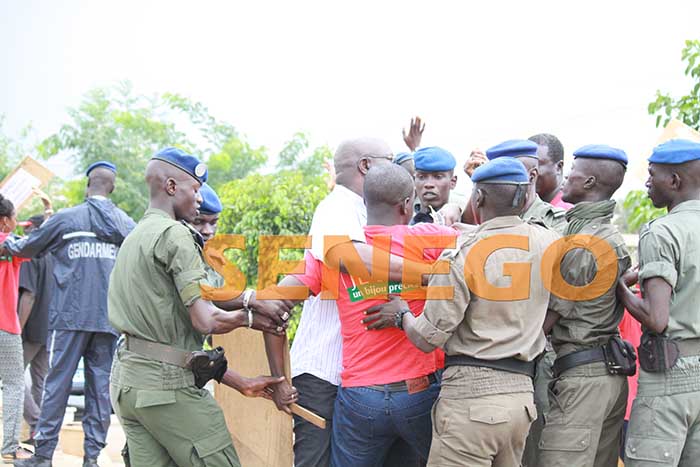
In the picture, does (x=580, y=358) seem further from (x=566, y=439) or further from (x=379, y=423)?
(x=379, y=423)

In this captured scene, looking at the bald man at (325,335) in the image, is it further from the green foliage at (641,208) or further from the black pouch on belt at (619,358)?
the green foliage at (641,208)

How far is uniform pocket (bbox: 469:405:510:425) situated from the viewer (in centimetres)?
344

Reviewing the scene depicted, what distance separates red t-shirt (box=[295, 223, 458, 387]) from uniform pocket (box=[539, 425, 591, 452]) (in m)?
0.62

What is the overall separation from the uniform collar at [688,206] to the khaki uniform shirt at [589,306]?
1.01 feet

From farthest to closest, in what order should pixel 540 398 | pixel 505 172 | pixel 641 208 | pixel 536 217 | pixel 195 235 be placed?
pixel 641 208, pixel 536 217, pixel 540 398, pixel 195 235, pixel 505 172

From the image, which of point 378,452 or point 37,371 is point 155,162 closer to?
point 378,452

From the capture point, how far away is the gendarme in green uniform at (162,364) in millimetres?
3814

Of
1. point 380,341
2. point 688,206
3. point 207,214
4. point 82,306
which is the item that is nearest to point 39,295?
point 82,306

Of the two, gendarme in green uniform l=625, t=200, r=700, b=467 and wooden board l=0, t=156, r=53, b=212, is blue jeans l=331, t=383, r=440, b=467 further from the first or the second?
wooden board l=0, t=156, r=53, b=212

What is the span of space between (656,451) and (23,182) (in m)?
6.41

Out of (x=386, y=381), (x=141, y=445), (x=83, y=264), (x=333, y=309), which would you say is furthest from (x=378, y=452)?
(x=83, y=264)

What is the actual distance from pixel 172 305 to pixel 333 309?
831 millimetres

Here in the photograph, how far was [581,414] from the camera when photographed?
386cm

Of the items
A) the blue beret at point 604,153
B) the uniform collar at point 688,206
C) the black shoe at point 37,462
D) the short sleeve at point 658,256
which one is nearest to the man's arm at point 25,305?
the black shoe at point 37,462
